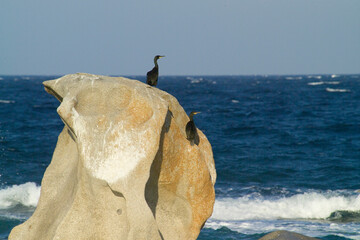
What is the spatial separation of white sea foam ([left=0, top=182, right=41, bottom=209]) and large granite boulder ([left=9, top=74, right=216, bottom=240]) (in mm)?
8124

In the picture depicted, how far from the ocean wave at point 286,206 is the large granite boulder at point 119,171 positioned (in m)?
6.53

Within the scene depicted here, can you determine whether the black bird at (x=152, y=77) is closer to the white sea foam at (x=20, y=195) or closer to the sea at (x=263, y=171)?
the sea at (x=263, y=171)

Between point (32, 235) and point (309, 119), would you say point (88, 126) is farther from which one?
point (309, 119)

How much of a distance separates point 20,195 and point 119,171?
10.9 m

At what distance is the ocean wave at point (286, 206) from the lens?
15.0 meters

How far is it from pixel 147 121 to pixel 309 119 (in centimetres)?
3087

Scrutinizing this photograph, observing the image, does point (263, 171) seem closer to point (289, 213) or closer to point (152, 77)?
point (289, 213)

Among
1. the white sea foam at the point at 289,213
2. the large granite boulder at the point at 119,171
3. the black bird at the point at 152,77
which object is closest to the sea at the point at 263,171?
the white sea foam at the point at 289,213

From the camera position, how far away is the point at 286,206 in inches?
635

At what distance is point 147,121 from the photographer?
285 inches

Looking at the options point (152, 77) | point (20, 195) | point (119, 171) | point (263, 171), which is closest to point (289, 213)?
point (263, 171)

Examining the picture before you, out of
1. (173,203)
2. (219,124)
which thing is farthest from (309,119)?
(173,203)
